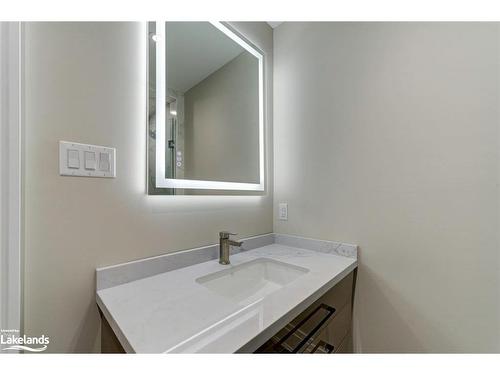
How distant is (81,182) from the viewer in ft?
2.32

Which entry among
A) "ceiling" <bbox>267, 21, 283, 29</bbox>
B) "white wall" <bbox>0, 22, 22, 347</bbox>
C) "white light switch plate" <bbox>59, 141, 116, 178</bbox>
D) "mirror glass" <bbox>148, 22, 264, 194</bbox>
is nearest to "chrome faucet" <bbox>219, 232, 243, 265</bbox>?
"mirror glass" <bbox>148, 22, 264, 194</bbox>

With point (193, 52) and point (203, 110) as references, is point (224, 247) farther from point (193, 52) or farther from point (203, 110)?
point (193, 52)

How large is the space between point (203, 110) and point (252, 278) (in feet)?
2.84

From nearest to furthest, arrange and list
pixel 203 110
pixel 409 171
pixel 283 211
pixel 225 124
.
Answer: pixel 409 171 → pixel 203 110 → pixel 225 124 → pixel 283 211

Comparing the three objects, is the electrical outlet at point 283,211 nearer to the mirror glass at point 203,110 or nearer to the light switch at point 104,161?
the mirror glass at point 203,110

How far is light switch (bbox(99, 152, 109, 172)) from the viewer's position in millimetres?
737

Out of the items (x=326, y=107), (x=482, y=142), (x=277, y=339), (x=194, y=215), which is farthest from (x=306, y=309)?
(x=326, y=107)

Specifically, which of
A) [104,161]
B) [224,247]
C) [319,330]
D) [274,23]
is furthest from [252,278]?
[274,23]

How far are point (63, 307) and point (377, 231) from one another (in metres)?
1.27

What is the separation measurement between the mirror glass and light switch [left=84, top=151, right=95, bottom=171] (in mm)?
185

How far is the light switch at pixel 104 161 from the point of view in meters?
0.74

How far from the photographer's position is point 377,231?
1038 millimetres

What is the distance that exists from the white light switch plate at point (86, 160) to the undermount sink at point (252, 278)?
0.54m
